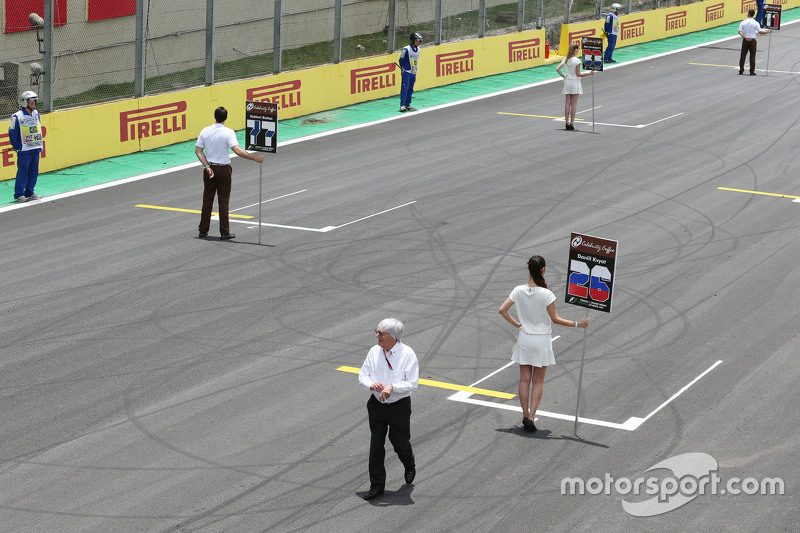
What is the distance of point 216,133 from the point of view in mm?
18938

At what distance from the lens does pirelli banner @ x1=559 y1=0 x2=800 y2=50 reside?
41375 millimetres

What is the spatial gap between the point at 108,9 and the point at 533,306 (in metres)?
21.6

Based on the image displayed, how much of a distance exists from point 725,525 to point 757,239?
10.5 m

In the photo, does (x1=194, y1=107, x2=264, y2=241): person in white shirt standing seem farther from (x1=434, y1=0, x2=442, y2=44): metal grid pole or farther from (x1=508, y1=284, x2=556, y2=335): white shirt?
(x1=434, y1=0, x2=442, y2=44): metal grid pole

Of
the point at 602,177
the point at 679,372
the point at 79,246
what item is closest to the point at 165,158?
the point at 79,246

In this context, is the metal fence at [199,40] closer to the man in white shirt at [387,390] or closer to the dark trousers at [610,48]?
the dark trousers at [610,48]

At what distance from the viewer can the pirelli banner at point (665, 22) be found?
136 feet

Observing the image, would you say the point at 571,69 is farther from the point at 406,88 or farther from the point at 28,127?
the point at 28,127

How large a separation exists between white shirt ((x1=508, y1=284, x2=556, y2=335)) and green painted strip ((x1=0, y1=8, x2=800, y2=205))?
13145mm

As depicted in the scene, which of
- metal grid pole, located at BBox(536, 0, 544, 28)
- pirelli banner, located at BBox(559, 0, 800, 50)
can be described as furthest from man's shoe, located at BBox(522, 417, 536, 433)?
pirelli banner, located at BBox(559, 0, 800, 50)

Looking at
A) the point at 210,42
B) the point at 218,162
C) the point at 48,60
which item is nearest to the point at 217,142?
the point at 218,162

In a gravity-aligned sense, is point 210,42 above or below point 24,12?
below

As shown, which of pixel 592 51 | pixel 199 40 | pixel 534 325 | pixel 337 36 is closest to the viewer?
pixel 534 325

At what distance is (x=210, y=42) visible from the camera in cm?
2841
